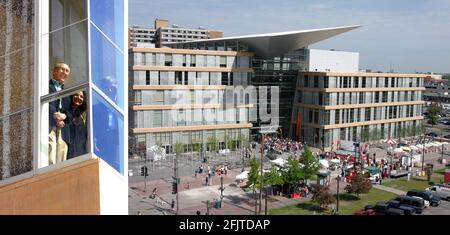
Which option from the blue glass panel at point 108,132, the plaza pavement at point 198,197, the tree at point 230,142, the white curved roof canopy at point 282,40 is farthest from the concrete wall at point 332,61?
the blue glass panel at point 108,132

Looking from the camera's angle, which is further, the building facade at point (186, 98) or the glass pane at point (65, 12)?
the building facade at point (186, 98)

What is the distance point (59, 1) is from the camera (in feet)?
10.7

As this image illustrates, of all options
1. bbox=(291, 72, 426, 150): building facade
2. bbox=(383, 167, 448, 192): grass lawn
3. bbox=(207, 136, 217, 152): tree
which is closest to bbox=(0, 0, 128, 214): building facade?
bbox=(383, 167, 448, 192): grass lawn

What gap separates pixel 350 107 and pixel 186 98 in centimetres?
1684

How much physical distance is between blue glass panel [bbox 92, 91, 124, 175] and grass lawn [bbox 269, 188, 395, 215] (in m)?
17.9

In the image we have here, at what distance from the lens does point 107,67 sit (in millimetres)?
3293

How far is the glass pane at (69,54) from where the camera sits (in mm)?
3162

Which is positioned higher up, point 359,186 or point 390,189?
point 359,186

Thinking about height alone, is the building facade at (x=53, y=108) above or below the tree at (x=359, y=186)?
above

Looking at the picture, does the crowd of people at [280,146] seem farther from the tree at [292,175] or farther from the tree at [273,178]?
the tree at [273,178]

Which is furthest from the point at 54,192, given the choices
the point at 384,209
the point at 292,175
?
the point at 292,175

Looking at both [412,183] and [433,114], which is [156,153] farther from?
[433,114]

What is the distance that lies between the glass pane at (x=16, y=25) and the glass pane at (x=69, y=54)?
16cm
